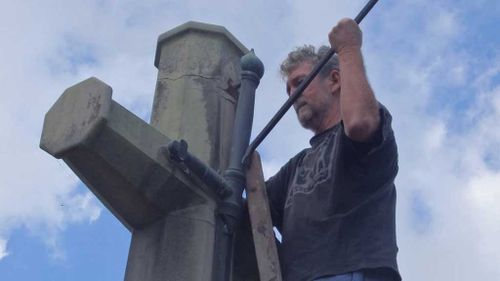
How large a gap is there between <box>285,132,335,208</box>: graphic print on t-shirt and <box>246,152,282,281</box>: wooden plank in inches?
5.2

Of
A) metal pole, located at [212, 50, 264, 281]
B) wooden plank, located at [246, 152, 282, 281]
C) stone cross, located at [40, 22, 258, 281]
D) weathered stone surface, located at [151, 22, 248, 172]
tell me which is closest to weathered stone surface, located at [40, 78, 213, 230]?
stone cross, located at [40, 22, 258, 281]

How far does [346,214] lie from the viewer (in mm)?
3574

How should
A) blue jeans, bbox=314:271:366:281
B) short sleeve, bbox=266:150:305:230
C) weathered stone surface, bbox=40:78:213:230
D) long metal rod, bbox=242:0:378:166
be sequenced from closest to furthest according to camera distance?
1. blue jeans, bbox=314:271:366:281
2. weathered stone surface, bbox=40:78:213:230
3. long metal rod, bbox=242:0:378:166
4. short sleeve, bbox=266:150:305:230

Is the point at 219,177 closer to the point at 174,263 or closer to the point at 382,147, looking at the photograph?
the point at 174,263

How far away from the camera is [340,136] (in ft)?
11.9

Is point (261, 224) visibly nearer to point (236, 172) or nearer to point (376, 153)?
point (236, 172)

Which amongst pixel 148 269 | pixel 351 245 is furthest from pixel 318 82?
pixel 148 269

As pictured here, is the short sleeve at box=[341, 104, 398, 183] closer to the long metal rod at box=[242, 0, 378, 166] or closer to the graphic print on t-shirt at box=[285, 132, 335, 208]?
the graphic print on t-shirt at box=[285, 132, 335, 208]

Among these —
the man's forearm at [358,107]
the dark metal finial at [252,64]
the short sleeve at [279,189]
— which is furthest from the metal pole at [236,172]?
the man's forearm at [358,107]

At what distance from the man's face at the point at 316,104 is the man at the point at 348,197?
0.21 m

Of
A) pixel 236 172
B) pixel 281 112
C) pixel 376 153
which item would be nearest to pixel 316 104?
pixel 281 112

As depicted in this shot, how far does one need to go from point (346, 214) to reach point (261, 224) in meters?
0.41

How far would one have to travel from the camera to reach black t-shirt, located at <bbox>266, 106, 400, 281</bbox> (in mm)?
3494

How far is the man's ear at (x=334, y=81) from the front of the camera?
4160 mm
